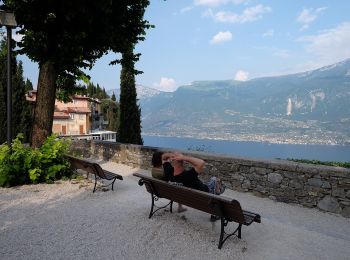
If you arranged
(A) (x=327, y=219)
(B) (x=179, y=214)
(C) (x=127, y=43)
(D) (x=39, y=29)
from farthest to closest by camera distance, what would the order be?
(C) (x=127, y=43) < (D) (x=39, y=29) < (A) (x=327, y=219) < (B) (x=179, y=214)

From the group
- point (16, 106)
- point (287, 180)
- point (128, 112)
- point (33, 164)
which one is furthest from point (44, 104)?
point (16, 106)

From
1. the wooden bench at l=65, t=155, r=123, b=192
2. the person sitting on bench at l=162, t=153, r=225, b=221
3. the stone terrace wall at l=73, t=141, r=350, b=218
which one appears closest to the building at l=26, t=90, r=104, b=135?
the wooden bench at l=65, t=155, r=123, b=192

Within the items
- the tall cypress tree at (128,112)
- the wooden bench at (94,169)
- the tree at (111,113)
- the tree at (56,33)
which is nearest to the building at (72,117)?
the tree at (111,113)

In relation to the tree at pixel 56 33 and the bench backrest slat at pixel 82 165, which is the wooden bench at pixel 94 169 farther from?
the tree at pixel 56 33

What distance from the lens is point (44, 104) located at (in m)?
10.6

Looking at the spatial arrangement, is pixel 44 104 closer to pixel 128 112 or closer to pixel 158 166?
pixel 158 166

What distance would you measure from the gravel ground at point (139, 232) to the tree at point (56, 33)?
3425 mm

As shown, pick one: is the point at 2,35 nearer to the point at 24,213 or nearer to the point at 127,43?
the point at 127,43

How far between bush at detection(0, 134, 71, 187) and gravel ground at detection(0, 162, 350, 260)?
2.94 feet

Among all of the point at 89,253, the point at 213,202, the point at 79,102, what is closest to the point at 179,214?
the point at 213,202

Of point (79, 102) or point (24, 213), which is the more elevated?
point (79, 102)

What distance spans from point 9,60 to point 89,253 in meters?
6.81

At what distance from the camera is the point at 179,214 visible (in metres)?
6.57

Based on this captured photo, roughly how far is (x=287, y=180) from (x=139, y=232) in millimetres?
4164
